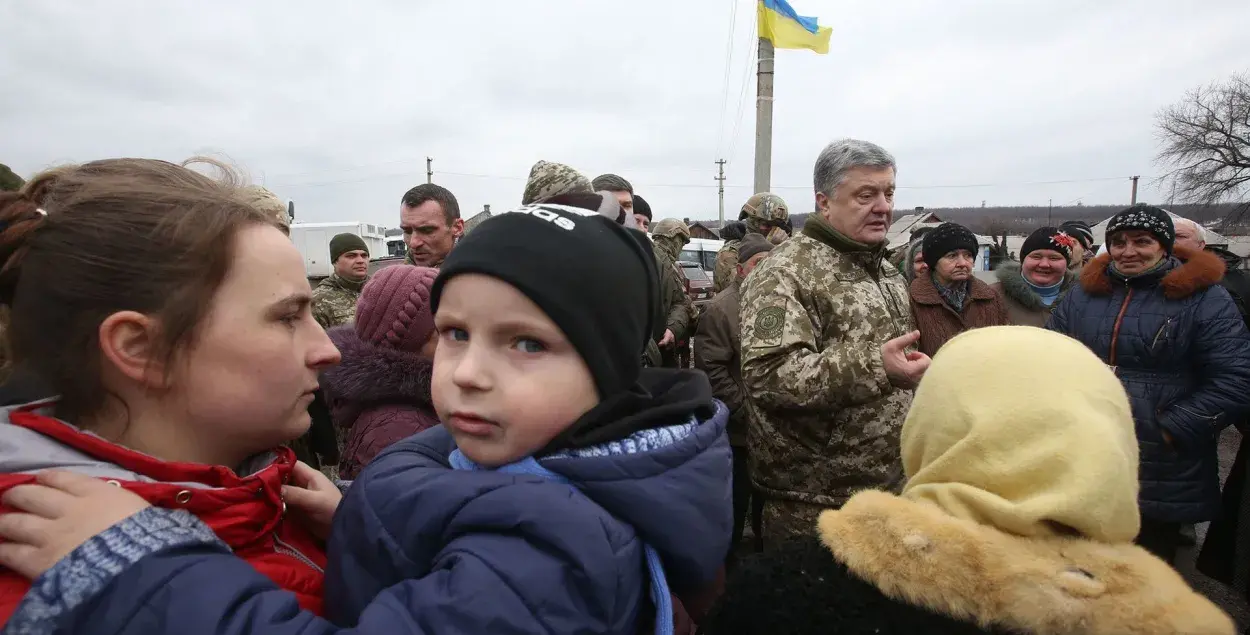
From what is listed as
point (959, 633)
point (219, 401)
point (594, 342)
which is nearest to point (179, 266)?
point (219, 401)

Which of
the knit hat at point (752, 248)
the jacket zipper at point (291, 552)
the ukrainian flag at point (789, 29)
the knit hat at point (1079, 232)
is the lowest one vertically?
the jacket zipper at point (291, 552)

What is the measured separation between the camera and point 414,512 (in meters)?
1.00

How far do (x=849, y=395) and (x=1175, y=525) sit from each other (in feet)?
8.20

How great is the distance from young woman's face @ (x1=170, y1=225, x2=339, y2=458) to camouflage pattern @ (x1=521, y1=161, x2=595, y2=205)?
197 centimetres

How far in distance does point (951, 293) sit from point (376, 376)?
3.57 metres

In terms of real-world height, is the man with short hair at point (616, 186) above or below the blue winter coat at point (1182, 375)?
above

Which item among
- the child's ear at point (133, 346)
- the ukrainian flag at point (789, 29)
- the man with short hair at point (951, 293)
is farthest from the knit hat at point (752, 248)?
the ukrainian flag at point (789, 29)

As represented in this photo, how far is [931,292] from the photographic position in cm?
399

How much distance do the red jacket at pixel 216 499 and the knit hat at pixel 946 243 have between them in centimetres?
410

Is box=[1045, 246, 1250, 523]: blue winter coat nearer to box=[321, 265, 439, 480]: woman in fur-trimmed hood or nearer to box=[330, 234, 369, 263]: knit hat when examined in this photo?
box=[321, 265, 439, 480]: woman in fur-trimmed hood

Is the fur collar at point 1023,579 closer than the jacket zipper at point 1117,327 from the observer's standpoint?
Yes

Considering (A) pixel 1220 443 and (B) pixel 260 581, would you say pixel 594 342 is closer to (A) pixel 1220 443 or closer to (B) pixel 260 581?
(B) pixel 260 581

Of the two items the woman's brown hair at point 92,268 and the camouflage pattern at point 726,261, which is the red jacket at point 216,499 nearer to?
the woman's brown hair at point 92,268

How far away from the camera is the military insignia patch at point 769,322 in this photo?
8.46 feet
